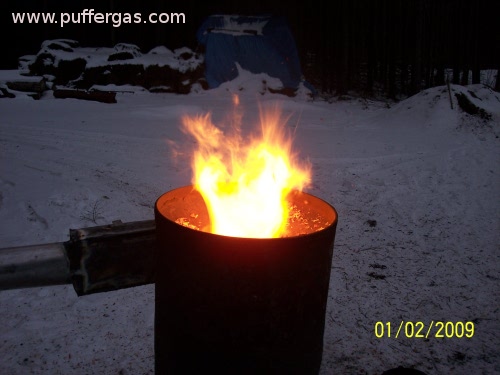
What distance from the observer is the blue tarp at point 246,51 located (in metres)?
15.4

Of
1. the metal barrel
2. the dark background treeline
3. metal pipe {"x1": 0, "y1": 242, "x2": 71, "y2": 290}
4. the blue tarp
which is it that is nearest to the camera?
the metal barrel

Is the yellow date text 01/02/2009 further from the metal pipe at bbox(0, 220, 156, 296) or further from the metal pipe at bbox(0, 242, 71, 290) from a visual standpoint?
the metal pipe at bbox(0, 242, 71, 290)

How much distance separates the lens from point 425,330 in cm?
301

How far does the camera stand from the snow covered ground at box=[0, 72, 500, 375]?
2740 mm

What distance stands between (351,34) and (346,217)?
1325 centimetres

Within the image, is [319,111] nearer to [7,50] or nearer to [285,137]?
[285,137]

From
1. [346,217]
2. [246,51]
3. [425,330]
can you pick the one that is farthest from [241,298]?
[246,51]

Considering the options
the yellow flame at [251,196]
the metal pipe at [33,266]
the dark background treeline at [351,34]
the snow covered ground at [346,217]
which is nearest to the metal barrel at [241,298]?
the yellow flame at [251,196]

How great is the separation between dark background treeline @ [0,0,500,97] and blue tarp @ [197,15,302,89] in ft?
5.57

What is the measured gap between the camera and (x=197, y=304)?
64.3 inches

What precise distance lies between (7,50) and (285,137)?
45.5ft

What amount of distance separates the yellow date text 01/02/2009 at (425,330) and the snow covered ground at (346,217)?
39 mm

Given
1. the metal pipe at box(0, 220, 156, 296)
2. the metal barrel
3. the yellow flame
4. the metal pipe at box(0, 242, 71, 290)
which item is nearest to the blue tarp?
the yellow flame

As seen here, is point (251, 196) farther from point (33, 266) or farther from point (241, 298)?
point (33, 266)
